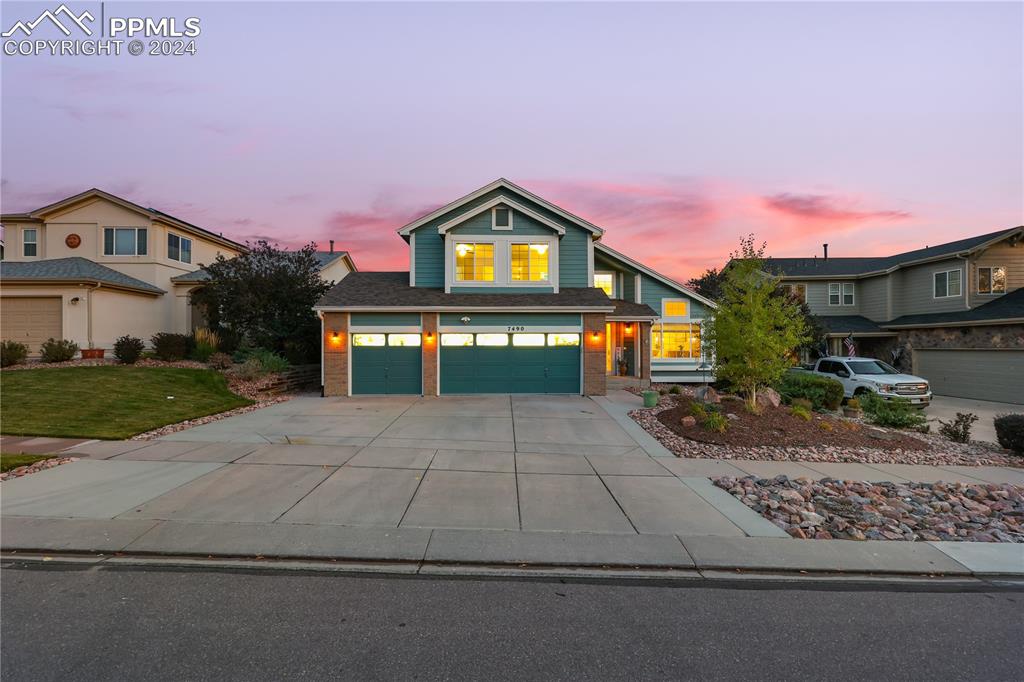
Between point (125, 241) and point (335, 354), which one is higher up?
point (125, 241)

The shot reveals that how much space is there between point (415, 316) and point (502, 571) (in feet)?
45.2

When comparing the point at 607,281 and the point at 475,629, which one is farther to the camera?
the point at 607,281

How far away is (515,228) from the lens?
1903 cm

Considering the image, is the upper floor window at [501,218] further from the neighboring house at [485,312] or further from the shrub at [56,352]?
the shrub at [56,352]

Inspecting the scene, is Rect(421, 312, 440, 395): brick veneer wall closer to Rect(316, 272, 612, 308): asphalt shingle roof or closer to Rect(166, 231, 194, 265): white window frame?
Rect(316, 272, 612, 308): asphalt shingle roof

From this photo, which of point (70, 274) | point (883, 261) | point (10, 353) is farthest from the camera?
point (883, 261)

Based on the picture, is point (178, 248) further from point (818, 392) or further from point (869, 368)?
point (869, 368)

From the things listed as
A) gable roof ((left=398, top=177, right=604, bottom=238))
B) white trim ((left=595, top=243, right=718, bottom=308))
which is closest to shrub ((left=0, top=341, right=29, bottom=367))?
gable roof ((left=398, top=177, right=604, bottom=238))

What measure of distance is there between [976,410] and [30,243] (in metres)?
41.6

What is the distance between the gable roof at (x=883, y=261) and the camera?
22.1m

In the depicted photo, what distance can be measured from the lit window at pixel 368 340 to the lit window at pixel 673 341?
12.3m

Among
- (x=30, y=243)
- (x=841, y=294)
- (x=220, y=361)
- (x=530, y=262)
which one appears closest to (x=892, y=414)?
(x=530, y=262)

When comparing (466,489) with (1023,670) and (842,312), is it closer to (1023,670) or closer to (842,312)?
(1023,670)

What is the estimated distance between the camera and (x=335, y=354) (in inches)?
682
